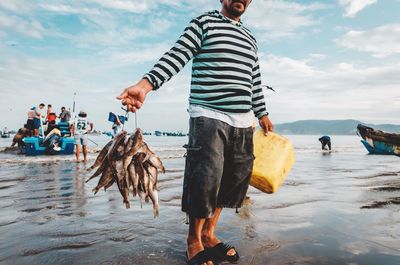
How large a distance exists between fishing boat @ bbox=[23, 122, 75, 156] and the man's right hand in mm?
15281

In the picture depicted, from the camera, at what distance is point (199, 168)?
99.3 inches

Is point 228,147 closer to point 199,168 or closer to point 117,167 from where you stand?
point 199,168

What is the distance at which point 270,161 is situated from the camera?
311cm

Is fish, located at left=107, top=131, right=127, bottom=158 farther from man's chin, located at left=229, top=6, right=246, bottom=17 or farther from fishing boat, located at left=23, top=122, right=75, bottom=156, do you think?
fishing boat, located at left=23, top=122, right=75, bottom=156

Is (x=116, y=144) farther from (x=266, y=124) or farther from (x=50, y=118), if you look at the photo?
(x=50, y=118)

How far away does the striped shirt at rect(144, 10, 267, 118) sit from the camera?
103 inches

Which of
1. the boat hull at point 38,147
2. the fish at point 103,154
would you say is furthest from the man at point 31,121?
the fish at point 103,154

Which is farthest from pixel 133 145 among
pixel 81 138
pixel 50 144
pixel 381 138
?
pixel 50 144

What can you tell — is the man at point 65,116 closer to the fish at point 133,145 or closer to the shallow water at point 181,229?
the shallow water at point 181,229

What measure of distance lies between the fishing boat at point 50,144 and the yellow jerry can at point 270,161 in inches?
586

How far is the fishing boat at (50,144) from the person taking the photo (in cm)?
1591

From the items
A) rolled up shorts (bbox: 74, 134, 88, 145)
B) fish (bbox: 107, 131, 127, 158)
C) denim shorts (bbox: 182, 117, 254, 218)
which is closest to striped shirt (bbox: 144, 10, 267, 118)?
denim shorts (bbox: 182, 117, 254, 218)

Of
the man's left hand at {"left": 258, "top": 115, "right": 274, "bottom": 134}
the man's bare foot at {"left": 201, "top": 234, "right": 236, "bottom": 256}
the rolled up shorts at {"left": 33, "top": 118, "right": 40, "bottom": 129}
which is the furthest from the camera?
the rolled up shorts at {"left": 33, "top": 118, "right": 40, "bottom": 129}

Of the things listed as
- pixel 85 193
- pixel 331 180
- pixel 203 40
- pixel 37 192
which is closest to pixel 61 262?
pixel 203 40
